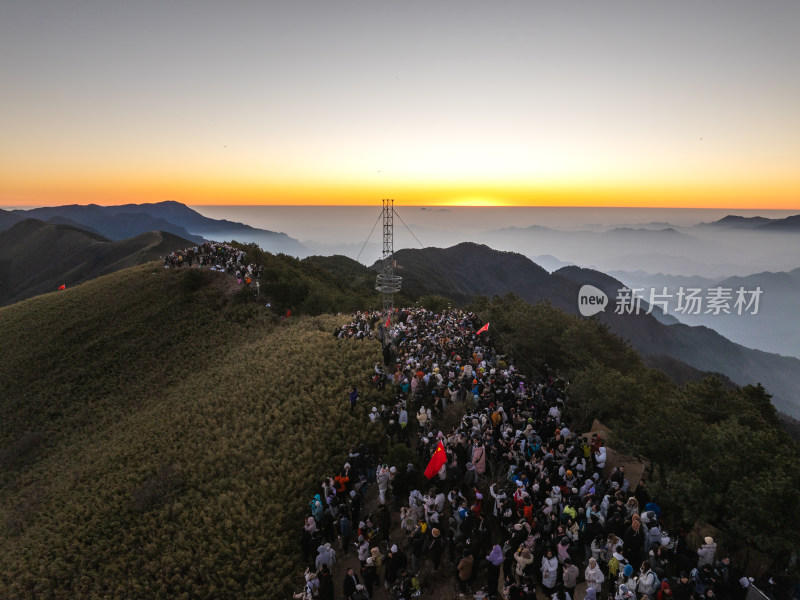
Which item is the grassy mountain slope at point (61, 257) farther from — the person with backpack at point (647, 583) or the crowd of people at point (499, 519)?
the person with backpack at point (647, 583)

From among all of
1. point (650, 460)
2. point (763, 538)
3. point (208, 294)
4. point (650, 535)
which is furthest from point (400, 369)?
point (208, 294)

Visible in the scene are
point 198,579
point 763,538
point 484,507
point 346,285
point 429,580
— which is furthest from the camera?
point 346,285

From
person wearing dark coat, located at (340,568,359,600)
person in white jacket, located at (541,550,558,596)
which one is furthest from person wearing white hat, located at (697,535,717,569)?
person wearing dark coat, located at (340,568,359,600)

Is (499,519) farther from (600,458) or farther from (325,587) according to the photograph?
(325,587)

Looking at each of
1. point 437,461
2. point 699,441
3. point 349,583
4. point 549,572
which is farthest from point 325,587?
point 699,441

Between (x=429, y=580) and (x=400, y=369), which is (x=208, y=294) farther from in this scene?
(x=429, y=580)

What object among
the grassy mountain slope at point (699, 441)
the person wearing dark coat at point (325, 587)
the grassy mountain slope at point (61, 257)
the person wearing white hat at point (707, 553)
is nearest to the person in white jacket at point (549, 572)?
the person wearing white hat at point (707, 553)
